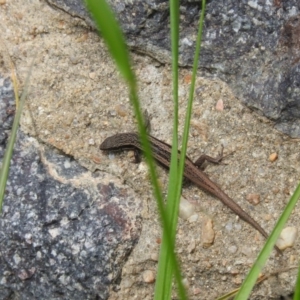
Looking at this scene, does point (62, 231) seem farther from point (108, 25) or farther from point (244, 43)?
point (108, 25)

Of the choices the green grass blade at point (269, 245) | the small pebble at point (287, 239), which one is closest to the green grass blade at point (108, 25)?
the green grass blade at point (269, 245)

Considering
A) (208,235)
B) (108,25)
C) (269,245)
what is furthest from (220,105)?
(108,25)

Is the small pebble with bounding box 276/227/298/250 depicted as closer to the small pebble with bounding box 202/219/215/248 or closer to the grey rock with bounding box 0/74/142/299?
the small pebble with bounding box 202/219/215/248

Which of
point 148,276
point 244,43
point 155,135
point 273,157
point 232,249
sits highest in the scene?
point 244,43

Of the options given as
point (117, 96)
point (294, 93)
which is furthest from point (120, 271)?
point (294, 93)

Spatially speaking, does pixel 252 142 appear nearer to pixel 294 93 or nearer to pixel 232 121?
pixel 232 121

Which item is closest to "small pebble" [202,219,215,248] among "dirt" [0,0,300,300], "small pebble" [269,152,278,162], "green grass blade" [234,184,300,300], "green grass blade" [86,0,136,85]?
"dirt" [0,0,300,300]

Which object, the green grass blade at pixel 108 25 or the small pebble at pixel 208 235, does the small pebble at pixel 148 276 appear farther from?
the green grass blade at pixel 108 25
